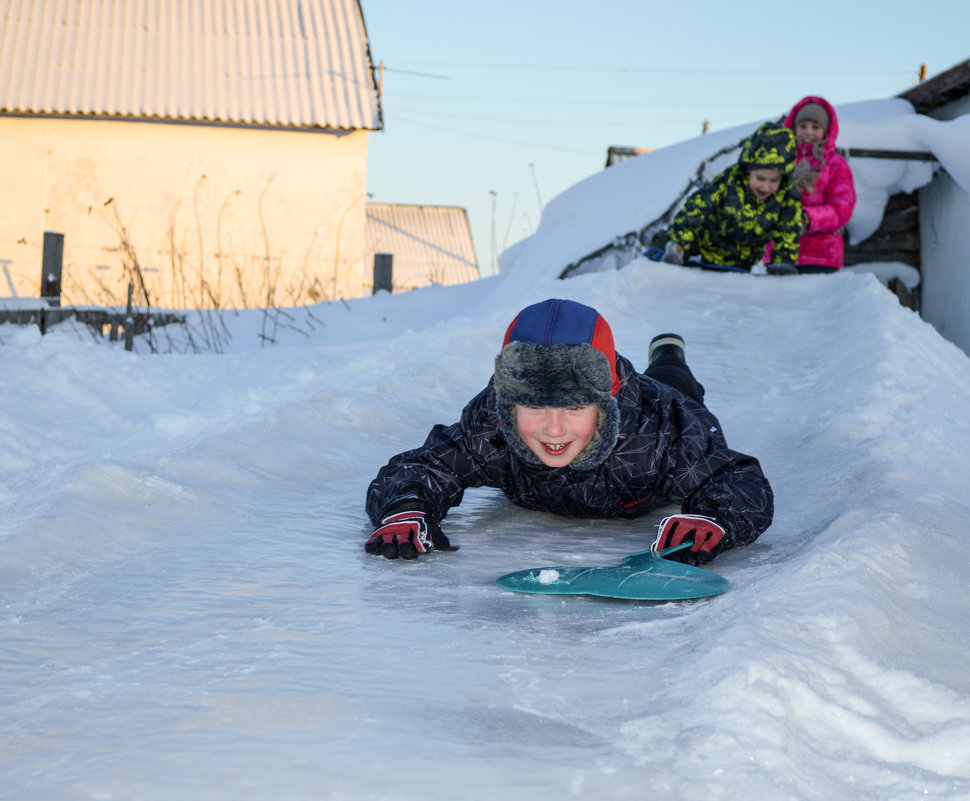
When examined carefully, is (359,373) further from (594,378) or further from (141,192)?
(141,192)

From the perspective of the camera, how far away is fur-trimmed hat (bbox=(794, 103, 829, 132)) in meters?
6.53

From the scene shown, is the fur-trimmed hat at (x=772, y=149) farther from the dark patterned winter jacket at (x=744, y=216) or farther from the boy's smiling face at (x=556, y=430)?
the boy's smiling face at (x=556, y=430)

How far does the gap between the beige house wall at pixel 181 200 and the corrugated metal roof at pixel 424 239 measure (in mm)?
9798

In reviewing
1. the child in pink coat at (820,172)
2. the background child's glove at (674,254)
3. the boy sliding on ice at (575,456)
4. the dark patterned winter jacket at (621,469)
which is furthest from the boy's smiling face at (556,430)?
the child in pink coat at (820,172)

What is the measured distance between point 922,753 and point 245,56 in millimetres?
12963

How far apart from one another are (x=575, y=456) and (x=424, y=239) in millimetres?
21870

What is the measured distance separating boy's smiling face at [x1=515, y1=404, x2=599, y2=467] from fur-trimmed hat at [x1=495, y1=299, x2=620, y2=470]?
0.01 metres

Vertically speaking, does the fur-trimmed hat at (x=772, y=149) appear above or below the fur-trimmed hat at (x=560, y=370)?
above

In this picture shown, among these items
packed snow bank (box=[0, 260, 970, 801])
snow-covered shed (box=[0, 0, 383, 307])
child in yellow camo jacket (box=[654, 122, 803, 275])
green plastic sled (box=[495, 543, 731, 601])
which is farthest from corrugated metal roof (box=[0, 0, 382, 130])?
green plastic sled (box=[495, 543, 731, 601])

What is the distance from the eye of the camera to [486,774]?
3.74ft

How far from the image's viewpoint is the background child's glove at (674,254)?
6309 millimetres

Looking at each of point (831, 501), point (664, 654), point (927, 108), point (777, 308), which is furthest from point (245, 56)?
point (664, 654)

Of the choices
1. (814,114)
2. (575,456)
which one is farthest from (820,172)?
(575,456)

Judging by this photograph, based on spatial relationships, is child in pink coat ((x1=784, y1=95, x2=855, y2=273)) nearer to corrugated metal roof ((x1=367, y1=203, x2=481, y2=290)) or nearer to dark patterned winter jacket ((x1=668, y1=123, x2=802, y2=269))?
dark patterned winter jacket ((x1=668, y1=123, x2=802, y2=269))
